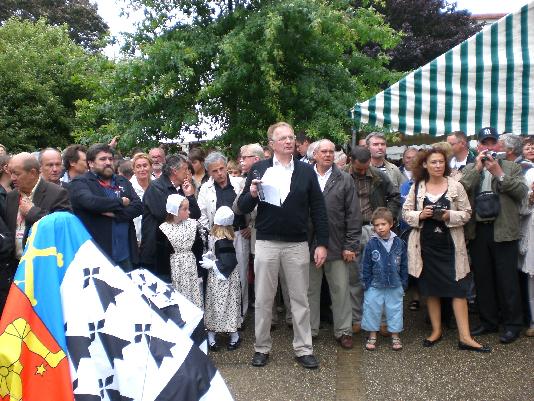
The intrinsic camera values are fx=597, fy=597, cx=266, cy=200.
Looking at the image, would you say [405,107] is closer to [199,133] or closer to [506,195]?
[506,195]

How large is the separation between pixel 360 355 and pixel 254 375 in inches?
43.4

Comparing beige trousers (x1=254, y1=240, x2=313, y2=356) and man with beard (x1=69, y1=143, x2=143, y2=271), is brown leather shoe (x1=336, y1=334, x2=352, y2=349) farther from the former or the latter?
man with beard (x1=69, y1=143, x2=143, y2=271)

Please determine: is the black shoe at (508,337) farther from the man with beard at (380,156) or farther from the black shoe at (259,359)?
the black shoe at (259,359)

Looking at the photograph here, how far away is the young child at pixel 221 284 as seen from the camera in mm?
5863

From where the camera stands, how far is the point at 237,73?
30.3ft

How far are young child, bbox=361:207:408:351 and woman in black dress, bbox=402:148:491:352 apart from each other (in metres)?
0.15

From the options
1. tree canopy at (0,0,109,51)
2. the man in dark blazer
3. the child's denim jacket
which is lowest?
the child's denim jacket

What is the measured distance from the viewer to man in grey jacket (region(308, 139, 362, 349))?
5.85 m

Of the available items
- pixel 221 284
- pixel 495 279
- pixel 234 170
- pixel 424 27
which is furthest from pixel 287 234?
pixel 424 27

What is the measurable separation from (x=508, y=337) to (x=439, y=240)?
3.79 ft

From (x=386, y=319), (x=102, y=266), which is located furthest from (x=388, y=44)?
(x=102, y=266)

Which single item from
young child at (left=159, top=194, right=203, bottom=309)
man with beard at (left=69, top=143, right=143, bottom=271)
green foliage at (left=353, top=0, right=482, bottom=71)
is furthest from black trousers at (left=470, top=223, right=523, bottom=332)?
green foliage at (left=353, top=0, right=482, bottom=71)

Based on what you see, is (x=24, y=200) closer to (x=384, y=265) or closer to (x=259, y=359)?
(x=259, y=359)

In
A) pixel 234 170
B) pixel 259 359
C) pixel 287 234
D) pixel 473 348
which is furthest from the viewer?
pixel 234 170
